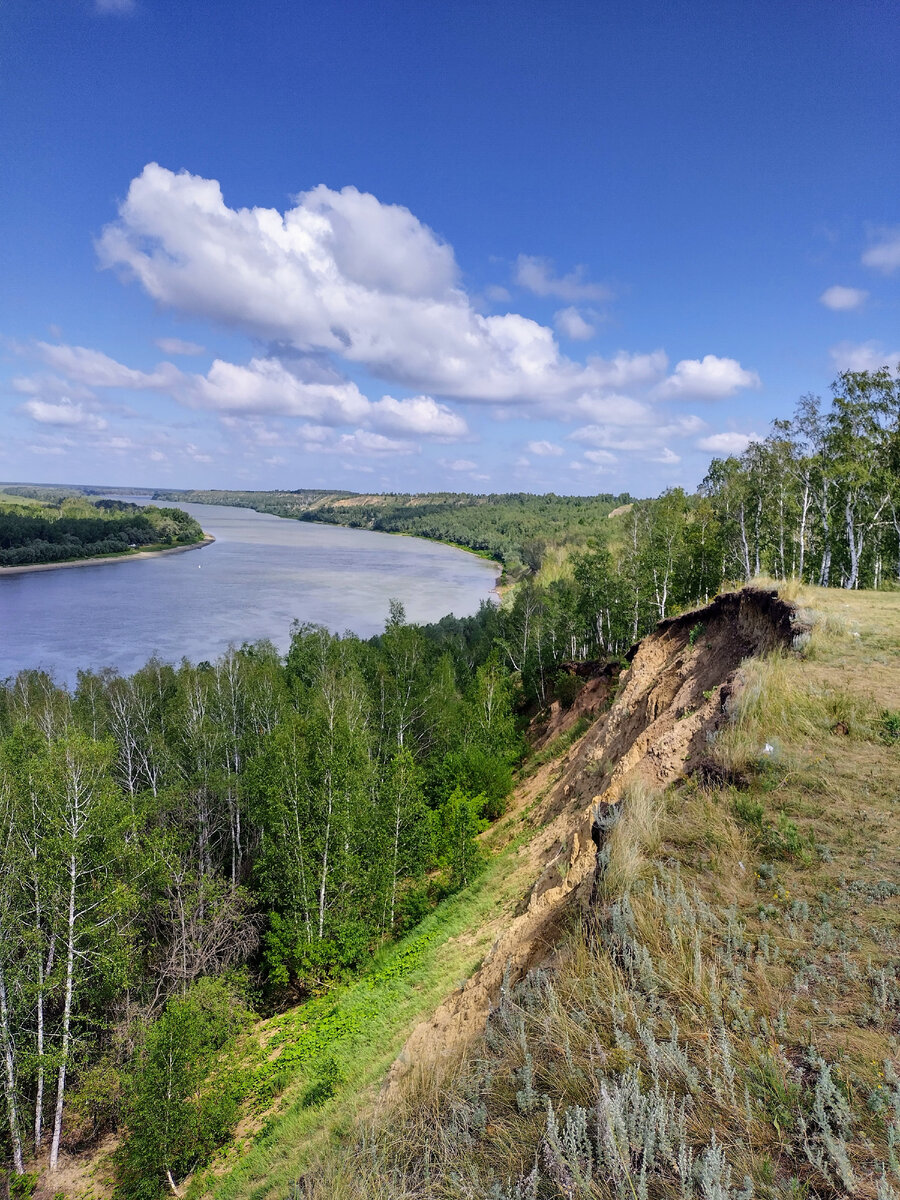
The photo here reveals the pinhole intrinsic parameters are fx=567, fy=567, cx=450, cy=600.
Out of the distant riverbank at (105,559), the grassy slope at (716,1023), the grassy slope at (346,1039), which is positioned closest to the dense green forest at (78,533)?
the distant riverbank at (105,559)

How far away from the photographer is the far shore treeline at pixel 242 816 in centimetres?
1325

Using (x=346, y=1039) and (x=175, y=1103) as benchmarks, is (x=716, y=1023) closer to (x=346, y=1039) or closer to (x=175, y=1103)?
(x=346, y=1039)

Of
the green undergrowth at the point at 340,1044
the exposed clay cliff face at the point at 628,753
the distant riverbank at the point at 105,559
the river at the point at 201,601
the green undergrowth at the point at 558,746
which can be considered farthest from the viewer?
the distant riverbank at the point at 105,559

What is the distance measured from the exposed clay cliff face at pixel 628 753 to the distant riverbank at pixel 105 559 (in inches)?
4244

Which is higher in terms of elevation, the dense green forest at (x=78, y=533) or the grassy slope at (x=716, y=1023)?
the dense green forest at (x=78, y=533)

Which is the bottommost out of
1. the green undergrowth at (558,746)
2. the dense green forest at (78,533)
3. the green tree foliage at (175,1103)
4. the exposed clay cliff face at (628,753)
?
the green tree foliage at (175,1103)

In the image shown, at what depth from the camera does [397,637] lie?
34375 mm

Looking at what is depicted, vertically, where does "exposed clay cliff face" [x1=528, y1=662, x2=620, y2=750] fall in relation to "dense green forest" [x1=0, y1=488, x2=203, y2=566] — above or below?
below

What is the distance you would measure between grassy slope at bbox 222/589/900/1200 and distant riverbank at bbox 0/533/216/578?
114 metres

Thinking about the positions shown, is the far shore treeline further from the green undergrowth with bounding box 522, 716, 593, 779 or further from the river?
the river

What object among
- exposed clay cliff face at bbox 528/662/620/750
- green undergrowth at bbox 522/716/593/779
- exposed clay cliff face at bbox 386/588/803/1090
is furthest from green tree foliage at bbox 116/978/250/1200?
exposed clay cliff face at bbox 528/662/620/750

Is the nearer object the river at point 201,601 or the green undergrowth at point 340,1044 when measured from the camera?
the green undergrowth at point 340,1044

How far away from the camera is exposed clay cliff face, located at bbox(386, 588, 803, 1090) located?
7.23 metres

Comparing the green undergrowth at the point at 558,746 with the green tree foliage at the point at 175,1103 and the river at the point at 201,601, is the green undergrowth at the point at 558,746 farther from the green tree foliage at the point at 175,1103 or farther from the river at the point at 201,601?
the river at the point at 201,601
